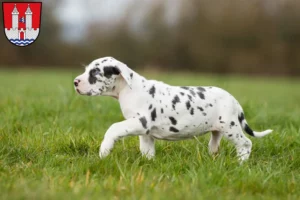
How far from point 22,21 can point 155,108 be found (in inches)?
55.4

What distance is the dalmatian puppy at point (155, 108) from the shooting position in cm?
405

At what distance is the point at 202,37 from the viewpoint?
3609 cm

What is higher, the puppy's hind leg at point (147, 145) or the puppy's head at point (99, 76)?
the puppy's head at point (99, 76)

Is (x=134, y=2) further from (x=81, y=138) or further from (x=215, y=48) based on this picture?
(x=81, y=138)

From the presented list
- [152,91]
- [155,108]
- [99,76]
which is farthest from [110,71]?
[155,108]

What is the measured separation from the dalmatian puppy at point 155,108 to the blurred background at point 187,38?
2999 cm

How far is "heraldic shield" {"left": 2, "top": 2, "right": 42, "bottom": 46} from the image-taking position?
3908 mm

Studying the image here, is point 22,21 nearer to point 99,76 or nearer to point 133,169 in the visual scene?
point 99,76

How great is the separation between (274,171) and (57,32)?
3238 cm

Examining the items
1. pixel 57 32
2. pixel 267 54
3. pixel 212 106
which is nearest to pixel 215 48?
pixel 267 54

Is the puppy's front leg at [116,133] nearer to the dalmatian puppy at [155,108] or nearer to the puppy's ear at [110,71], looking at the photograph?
the dalmatian puppy at [155,108]

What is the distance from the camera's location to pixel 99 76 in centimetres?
412

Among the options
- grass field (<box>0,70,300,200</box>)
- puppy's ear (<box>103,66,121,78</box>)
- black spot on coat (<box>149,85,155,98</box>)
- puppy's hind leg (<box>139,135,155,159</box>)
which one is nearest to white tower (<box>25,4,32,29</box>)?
puppy's ear (<box>103,66,121,78</box>)

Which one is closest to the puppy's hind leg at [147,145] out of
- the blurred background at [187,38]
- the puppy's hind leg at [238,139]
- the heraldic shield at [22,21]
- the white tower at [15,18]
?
the puppy's hind leg at [238,139]
